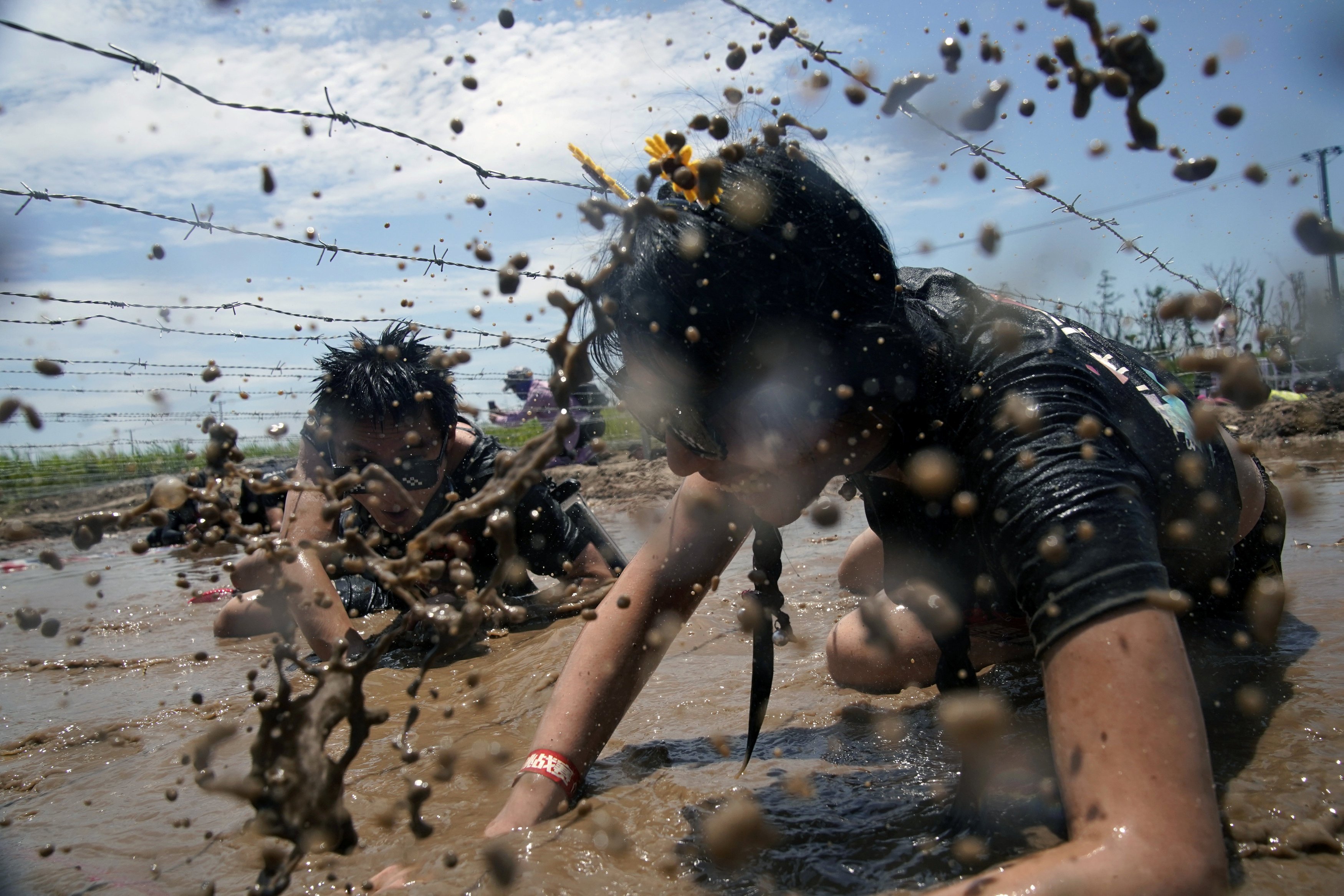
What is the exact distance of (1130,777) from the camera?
115 cm

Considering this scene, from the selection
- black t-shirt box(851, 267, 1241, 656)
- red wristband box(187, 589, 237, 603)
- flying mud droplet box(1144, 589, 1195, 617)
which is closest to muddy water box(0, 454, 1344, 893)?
black t-shirt box(851, 267, 1241, 656)

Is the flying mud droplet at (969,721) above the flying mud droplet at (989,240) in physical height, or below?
below

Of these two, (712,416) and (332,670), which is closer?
(332,670)

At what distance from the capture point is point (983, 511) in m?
1.44

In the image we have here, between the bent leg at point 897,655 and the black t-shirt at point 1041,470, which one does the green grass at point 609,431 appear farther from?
the black t-shirt at point 1041,470

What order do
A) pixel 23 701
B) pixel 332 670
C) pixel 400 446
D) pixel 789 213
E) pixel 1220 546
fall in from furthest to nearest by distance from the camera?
pixel 400 446 → pixel 23 701 → pixel 1220 546 → pixel 789 213 → pixel 332 670

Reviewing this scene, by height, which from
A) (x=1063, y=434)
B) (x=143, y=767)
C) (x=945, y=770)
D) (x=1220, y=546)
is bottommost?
(x=143, y=767)

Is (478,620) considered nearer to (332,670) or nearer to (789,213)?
(332,670)

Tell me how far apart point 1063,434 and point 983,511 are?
171mm

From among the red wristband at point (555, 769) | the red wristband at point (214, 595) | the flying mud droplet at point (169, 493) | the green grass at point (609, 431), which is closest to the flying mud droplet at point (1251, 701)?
the red wristband at point (555, 769)

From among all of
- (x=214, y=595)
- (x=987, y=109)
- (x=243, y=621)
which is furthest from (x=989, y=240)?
(x=214, y=595)

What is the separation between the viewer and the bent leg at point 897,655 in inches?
98.0

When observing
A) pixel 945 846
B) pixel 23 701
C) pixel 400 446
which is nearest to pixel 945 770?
pixel 945 846

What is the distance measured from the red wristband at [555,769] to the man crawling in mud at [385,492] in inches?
52.6
